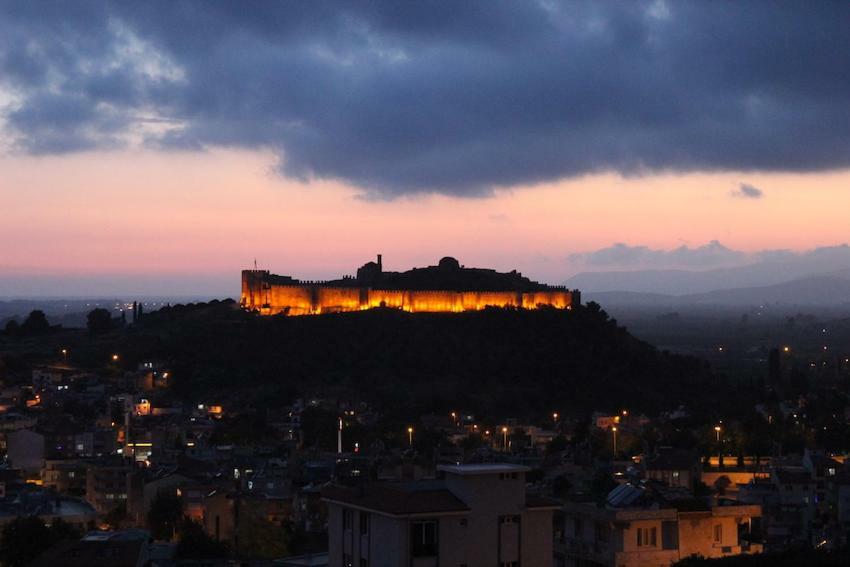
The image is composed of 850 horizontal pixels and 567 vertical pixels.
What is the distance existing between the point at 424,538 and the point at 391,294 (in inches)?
Answer: 3489

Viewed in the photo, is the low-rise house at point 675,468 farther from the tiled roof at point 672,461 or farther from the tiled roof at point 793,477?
the tiled roof at point 793,477

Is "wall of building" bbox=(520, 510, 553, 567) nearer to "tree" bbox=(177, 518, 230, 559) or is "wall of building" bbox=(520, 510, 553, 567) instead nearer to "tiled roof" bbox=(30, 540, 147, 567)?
"tiled roof" bbox=(30, 540, 147, 567)

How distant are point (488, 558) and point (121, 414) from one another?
61.0m

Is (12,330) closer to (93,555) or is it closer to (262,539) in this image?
(262,539)

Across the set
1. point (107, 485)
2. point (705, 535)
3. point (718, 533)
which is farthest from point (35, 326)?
point (705, 535)

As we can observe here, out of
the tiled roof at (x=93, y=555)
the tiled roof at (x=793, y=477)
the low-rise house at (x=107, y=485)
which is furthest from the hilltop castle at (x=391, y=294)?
the tiled roof at (x=93, y=555)

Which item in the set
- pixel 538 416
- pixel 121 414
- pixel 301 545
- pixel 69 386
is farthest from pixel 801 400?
pixel 301 545

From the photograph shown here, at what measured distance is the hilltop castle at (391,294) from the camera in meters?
106

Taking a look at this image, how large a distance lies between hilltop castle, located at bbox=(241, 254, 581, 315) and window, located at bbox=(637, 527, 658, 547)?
279 ft

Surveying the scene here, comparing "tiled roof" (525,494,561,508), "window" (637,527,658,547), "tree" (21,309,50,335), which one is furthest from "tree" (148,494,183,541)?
"tree" (21,309,50,335)

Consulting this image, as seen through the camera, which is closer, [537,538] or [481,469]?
[481,469]

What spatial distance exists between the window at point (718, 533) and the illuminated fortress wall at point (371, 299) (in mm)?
83746

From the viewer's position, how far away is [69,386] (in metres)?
88.6

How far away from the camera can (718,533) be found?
72.1 feet
